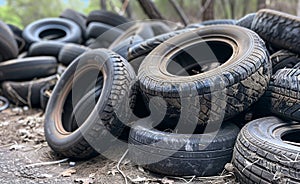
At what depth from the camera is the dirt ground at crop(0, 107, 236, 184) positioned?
267 cm

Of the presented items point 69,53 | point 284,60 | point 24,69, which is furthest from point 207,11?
point 284,60

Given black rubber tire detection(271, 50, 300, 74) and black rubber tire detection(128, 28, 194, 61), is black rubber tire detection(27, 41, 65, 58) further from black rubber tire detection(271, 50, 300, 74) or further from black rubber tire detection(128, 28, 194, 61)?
black rubber tire detection(271, 50, 300, 74)

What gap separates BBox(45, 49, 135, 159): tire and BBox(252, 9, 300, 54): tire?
54.4 inches

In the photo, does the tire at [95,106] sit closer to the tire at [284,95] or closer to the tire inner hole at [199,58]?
the tire inner hole at [199,58]

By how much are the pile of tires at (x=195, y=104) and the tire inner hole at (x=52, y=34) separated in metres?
3.59

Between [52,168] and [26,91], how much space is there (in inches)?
96.7

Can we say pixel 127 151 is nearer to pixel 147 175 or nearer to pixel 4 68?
pixel 147 175

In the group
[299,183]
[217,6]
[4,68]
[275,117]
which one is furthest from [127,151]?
[217,6]

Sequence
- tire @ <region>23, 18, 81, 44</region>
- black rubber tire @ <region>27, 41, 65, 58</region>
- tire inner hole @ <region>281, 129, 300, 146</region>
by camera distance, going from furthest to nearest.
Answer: tire @ <region>23, 18, 81, 44</region> < black rubber tire @ <region>27, 41, 65, 58</region> < tire inner hole @ <region>281, 129, 300, 146</region>

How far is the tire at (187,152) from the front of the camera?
8.48 feet

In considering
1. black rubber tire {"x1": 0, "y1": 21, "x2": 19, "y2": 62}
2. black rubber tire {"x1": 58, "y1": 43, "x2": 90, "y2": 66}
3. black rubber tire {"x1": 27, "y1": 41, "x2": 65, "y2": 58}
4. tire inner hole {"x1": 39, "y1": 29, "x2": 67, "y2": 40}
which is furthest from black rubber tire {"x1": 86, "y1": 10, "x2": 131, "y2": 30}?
black rubber tire {"x1": 0, "y1": 21, "x2": 19, "y2": 62}

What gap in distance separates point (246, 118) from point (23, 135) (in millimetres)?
2474

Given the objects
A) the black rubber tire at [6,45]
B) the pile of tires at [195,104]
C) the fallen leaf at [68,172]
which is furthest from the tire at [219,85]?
the black rubber tire at [6,45]

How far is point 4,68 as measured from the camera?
5281mm
